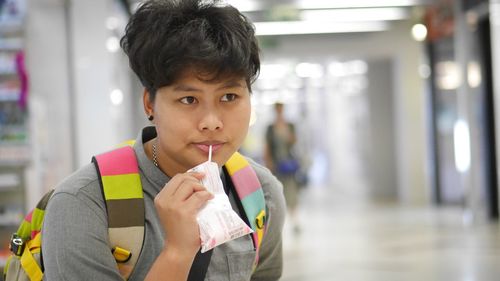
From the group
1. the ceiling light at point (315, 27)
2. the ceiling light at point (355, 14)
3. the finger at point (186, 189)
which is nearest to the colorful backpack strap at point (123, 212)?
the finger at point (186, 189)

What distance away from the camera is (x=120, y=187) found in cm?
140

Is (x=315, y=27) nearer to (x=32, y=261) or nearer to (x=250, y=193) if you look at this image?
(x=250, y=193)

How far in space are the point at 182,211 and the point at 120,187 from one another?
16 centimetres

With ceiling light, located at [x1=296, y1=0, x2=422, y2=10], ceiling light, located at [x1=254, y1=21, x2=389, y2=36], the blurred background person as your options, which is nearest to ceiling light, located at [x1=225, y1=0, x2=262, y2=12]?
ceiling light, located at [x1=296, y1=0, x2=422, y2=10]

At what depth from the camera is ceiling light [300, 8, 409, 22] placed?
472 inches

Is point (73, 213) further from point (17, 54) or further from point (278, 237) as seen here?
point (17, 54)

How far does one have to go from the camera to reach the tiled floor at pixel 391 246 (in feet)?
20.5

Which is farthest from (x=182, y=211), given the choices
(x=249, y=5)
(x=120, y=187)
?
(x=249, y=5)

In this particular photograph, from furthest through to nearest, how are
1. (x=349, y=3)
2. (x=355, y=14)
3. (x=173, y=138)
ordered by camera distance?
(x=355, y=14), (x=349, y=3), (x=173, y=138)

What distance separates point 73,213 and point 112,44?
6.35 m

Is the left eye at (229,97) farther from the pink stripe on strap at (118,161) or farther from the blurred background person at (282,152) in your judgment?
the blurred background person at (282,152)

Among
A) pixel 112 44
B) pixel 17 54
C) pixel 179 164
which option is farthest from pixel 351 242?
pixel 179 164

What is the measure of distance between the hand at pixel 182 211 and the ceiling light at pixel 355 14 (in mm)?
10742

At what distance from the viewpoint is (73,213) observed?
134 cm
